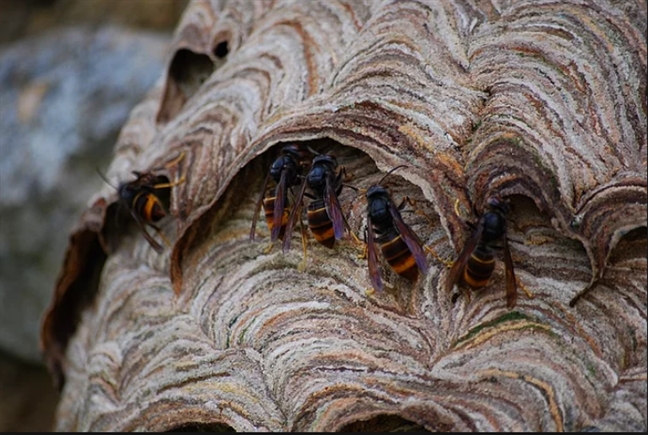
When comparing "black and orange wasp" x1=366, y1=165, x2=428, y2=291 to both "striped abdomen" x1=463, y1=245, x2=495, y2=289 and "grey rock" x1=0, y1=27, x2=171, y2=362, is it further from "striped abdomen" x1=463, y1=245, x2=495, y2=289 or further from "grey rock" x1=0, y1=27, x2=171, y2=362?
"grey rock" x1=0, y1=27, x2=171, y2=362

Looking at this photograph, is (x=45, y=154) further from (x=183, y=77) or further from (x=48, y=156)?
(x=183, y=77)

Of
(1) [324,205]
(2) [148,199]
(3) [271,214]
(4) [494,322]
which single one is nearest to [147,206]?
(2) [148,199]

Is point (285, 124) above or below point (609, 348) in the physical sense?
above

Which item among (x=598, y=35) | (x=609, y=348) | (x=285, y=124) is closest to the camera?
(x=609, y=348)

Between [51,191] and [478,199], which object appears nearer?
[478,199]

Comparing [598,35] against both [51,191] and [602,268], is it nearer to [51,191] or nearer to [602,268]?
[602,268]

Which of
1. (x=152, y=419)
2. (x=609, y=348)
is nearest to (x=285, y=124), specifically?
(x=152, y=419)

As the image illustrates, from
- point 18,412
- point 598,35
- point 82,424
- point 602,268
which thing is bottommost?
point 18,412
